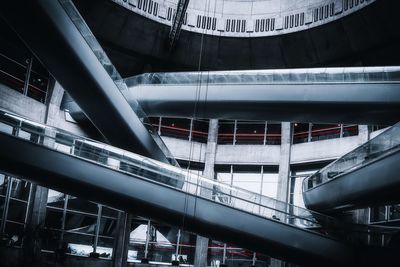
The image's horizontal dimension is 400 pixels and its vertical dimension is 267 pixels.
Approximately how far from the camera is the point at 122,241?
20.6 m

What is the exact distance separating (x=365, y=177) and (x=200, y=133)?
1234 cm

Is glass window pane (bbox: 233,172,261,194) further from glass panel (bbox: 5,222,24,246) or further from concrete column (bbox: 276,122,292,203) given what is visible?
glass panel (bbox: 5,222,24,246)

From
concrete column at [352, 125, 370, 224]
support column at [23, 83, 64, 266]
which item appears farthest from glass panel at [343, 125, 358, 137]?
support column at [23, 83, 64, 266]

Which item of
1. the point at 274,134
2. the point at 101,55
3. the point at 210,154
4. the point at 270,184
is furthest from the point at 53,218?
the point at 274,134

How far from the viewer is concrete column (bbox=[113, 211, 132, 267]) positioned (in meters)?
20.3

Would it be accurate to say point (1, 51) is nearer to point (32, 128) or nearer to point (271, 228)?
point (32, 128)

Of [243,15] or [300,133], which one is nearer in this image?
[300,133]

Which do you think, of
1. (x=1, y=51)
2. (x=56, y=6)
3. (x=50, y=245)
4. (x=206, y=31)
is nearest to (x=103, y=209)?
(x=50, y=245)

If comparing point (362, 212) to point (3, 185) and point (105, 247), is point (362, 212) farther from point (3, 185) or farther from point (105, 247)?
point (3, 185)

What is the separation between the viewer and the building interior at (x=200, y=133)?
A: 12.6 metres

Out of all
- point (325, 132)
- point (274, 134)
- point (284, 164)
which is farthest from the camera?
point (274, 134)

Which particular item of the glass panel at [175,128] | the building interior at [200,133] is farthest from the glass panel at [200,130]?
Answer: the glass panel at [175,128]

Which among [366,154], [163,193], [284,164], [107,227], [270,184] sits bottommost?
[107,227]

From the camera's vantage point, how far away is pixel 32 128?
12.6 m
